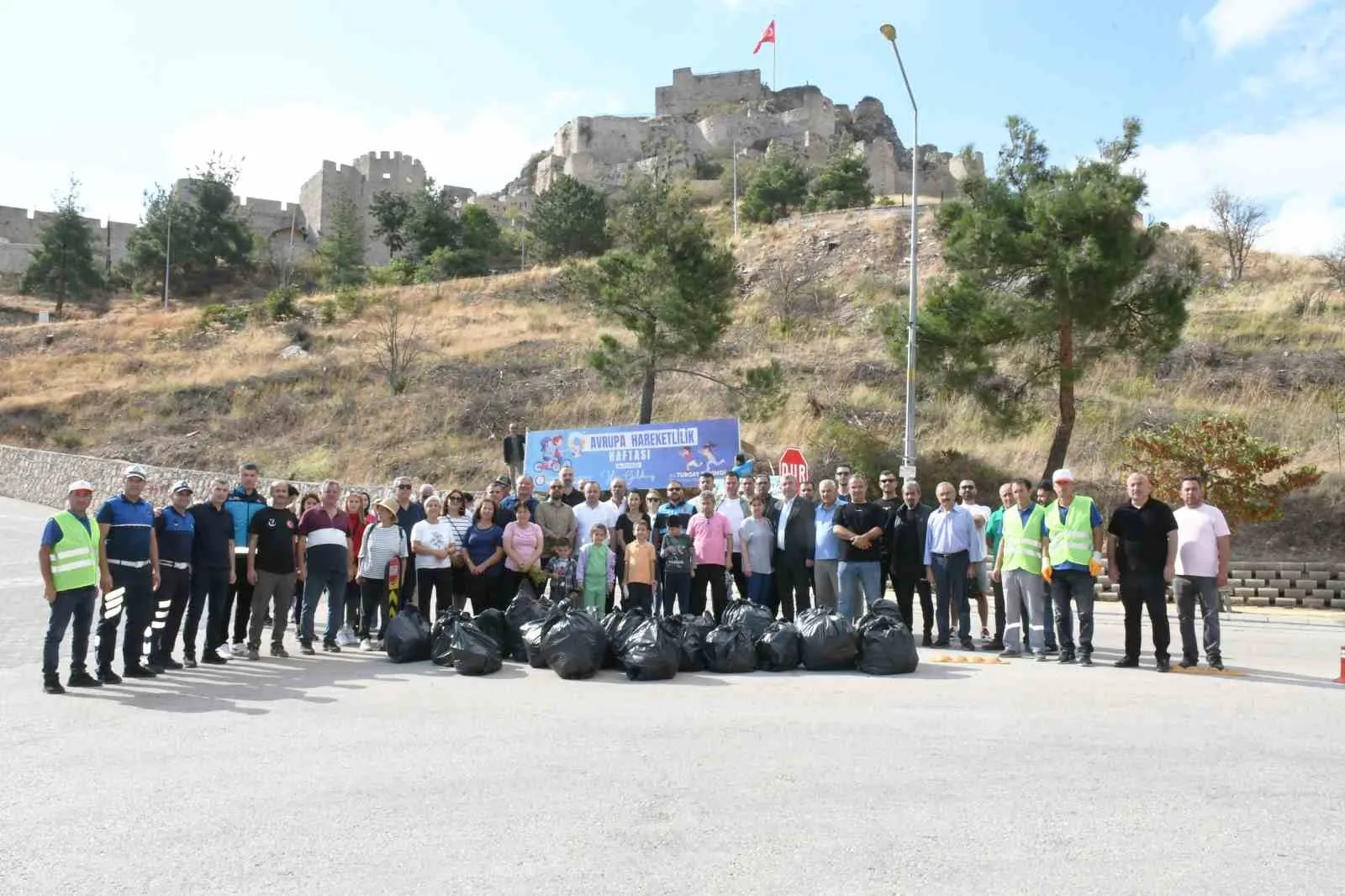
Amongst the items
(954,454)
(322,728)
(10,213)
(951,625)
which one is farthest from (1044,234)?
(10,213)

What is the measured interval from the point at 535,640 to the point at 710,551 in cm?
274

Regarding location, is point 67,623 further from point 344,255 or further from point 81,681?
point 344,255

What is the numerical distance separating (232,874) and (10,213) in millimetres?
86153

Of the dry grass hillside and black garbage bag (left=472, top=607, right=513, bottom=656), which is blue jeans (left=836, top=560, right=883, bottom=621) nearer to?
black garbage bag (left=472, top=607, right=513, bottom=656)

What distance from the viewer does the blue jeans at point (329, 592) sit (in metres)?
10.6

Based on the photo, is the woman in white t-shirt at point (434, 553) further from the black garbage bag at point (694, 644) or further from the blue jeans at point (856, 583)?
the blue jeans at point (856, 583)

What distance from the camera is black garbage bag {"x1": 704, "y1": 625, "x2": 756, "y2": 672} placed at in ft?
30.6

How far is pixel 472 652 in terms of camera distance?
9.20 meters

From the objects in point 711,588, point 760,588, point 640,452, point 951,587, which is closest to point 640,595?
point 711,588

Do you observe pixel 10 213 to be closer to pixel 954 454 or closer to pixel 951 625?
pixel 954 454

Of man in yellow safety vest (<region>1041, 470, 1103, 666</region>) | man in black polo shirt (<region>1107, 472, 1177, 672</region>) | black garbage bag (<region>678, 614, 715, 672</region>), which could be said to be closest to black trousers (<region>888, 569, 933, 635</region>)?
man in yellow safety vest (<region>1041, 470, 1103, 666</region>)

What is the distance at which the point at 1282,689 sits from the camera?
27.7ft

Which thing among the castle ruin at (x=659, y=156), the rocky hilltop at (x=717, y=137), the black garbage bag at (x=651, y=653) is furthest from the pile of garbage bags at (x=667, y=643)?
the rocky hilltop at (x=717, y=137)

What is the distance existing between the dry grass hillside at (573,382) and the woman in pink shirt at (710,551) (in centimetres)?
1211
